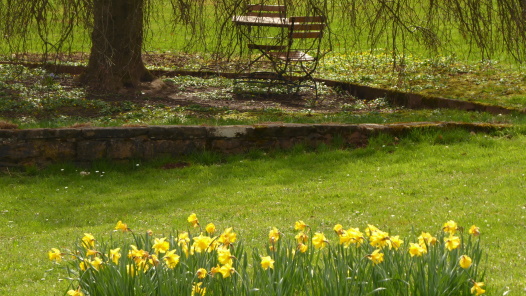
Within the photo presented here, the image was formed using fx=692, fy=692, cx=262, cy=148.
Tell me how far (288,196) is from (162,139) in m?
2.25

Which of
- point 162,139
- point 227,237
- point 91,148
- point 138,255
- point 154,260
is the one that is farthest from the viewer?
point 162,139

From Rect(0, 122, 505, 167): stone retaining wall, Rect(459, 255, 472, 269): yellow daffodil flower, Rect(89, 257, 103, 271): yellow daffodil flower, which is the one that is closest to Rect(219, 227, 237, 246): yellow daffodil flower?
Rect(89, 257, 103, 271): yellow daffodil flower

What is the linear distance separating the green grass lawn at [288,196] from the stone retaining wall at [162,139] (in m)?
0.16

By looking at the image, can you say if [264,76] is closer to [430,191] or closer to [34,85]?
[34,85]

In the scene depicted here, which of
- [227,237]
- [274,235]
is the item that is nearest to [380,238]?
[274,235]

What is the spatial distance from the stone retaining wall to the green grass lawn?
16 centimetres

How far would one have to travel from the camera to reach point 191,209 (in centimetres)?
667

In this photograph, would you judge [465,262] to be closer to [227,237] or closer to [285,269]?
[285,269]

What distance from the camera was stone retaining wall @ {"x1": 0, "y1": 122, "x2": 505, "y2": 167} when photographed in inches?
324

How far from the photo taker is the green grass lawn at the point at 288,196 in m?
5.33

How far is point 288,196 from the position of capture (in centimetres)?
695

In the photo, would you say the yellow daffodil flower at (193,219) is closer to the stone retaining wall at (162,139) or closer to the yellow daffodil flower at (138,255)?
the yellow daffodil flower at (138,255)

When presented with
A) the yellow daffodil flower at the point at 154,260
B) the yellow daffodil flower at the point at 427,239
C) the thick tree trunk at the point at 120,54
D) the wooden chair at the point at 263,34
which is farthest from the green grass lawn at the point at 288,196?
the thick tree trunk at the point at 120,54

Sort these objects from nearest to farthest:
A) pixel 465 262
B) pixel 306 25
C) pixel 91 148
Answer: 1. pixel 465 262
2. pixel 91 148
3. pixel 306 25
